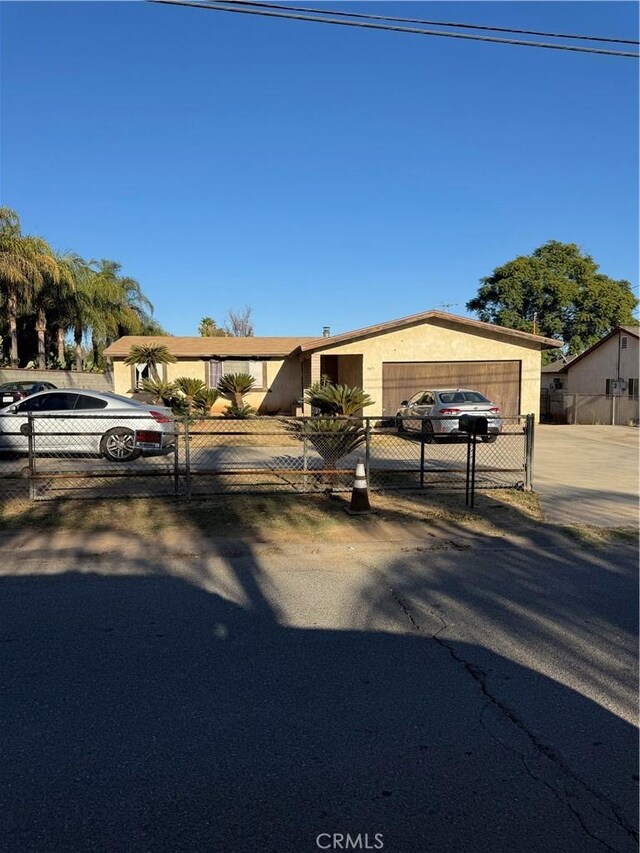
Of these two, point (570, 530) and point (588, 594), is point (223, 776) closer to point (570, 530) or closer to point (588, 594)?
point (588, 594)

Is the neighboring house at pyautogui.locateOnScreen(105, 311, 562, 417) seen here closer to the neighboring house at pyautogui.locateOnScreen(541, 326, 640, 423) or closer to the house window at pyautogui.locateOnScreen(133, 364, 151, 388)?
the house window at pyautogui.locateOnScreen(133, 364, 151, 388)

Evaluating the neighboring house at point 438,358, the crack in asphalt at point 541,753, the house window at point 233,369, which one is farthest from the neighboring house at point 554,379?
the crack in asphalt at point 541,753

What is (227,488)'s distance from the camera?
377 inches

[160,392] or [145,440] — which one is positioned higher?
[160,392]

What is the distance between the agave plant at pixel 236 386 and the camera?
75.7 feet

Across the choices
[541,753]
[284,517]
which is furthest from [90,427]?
[541,753]

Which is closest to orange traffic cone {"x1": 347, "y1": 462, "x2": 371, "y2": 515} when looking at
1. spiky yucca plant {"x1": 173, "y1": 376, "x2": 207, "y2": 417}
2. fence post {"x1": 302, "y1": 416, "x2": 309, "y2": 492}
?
fence post {"x1": 302, "y1": 416, "x2": 309, "y2": 492}

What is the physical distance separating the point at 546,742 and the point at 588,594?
245cm

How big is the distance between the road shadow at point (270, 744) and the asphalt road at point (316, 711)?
1cm

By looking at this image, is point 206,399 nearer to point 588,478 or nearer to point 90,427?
point 90,427

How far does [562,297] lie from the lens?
42.8 m

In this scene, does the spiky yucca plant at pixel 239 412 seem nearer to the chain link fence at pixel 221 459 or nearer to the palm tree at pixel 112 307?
the chain link fence at pixel 221 459

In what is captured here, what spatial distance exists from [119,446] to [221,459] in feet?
7.57

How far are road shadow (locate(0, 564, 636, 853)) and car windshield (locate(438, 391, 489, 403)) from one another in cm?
1305
